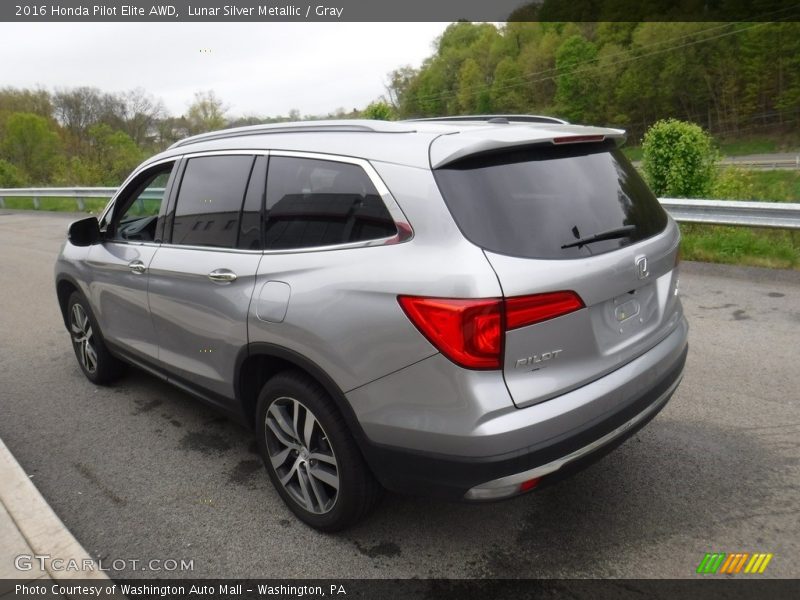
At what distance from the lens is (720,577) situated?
2.44 meters

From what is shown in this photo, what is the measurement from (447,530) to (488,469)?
31.4 inches

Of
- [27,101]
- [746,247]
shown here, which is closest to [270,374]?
[746,247]

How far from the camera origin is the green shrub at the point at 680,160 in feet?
30.6

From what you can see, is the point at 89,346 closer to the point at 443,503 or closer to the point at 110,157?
the point at 443,503

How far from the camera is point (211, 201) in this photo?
336 cm

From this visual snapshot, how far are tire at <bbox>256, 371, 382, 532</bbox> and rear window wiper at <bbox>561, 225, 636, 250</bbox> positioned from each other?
1194mm

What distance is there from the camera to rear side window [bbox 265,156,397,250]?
99.4 inches

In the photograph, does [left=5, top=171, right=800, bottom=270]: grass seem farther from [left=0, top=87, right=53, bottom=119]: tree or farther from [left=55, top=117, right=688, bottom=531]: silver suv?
[left=0, top=87, right=53, bottom=119]: tree

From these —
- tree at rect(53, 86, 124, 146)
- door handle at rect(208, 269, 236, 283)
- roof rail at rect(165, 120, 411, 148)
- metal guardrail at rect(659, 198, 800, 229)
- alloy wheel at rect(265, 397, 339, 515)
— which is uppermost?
tree at rect(53, 86, 124, 146)

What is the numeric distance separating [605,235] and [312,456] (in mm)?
1596

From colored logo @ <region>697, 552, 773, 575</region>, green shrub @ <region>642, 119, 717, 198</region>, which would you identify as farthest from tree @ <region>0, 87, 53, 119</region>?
colored logo @ <region>697, 552, 773, 575</region>

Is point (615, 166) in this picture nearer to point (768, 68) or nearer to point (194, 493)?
point (194, 493)

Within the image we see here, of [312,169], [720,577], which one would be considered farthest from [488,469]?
[312,169]

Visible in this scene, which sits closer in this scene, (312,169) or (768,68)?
(312,169)
